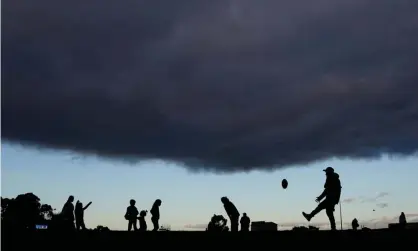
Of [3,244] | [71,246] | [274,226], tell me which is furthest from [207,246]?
[274,226]

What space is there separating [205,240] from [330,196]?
12.6ft

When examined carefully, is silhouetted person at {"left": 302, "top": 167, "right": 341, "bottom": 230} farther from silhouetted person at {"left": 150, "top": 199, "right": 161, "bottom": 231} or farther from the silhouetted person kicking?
the silhouetted person kicking

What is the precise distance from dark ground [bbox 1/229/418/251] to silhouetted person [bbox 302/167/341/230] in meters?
0.54

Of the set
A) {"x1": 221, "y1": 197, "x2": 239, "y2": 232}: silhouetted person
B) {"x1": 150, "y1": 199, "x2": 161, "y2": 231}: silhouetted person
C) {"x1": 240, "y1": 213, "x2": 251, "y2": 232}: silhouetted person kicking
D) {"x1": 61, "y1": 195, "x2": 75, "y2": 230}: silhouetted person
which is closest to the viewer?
{"x1": 61, "y1": 195, "x2": 75, "y2": 230}: silhouetted person

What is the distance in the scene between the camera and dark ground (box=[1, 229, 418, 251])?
46.4 ft

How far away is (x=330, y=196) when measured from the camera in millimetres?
14711

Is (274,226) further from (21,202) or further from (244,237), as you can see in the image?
(21,202)

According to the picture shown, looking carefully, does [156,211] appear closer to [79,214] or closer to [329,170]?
[79,214]

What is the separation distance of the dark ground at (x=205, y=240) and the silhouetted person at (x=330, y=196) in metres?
0.54

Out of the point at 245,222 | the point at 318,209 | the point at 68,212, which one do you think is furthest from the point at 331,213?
the point at 68,212

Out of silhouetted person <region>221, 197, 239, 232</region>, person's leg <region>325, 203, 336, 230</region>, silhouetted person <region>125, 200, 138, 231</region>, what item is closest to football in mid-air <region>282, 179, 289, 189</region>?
silhouetted person <region>221, 197, 239, 232</region>

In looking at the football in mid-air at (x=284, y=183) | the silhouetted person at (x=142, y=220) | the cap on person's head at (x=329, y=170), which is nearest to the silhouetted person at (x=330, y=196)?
the cap on person's head at (x=329, y=170)

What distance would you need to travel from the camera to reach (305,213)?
15.4 meters

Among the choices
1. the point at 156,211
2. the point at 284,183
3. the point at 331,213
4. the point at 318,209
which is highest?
the point at 284,183
